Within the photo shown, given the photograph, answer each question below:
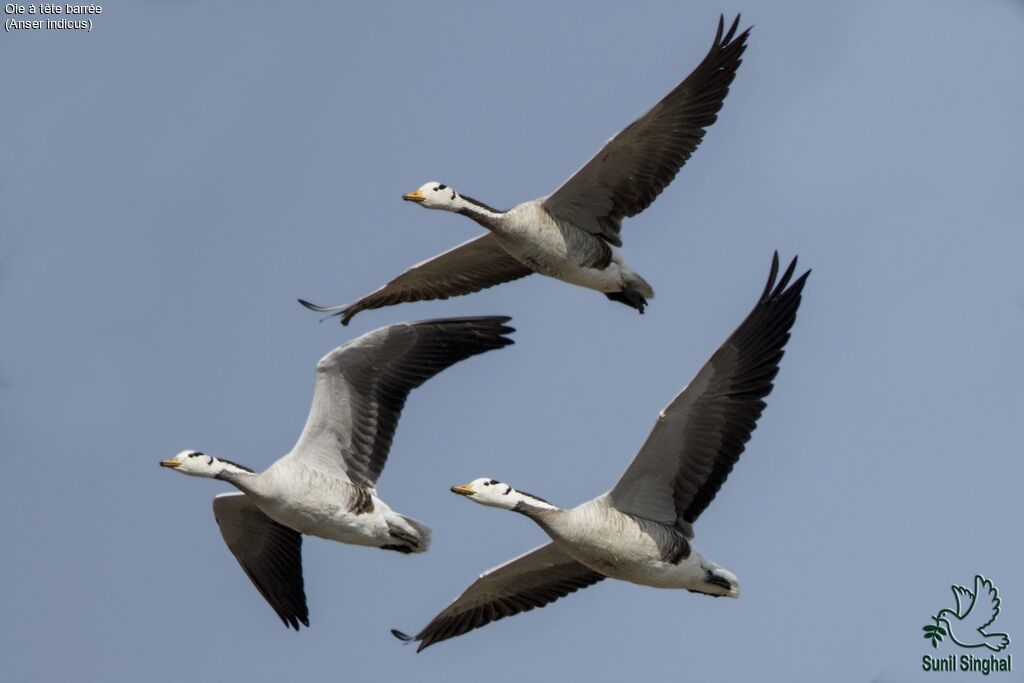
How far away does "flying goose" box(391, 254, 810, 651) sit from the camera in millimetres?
14406

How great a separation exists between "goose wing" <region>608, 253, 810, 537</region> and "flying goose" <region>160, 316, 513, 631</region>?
92.3 inches

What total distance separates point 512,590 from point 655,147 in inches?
151

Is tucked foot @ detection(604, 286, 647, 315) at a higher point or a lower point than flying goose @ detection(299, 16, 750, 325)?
lower

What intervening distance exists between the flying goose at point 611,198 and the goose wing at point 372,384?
87cm

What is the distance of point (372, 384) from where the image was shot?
1666 centimetres

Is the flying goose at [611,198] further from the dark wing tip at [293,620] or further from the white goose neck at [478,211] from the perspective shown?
the dark wing tip at [293,620]

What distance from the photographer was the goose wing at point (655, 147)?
16453 millimetres

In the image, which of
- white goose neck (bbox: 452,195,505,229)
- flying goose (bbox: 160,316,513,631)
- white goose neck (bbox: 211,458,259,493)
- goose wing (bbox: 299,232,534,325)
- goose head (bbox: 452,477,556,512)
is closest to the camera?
goose head (bbox: 452,477,556,512)

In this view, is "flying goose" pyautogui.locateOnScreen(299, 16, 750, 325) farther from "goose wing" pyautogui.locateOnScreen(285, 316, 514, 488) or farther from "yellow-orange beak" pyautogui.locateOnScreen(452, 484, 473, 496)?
"yellow-orange beak" pyautogui.locateOnScreen(452, 484, 473, 496)

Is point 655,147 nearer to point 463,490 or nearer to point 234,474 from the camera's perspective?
point 463,490

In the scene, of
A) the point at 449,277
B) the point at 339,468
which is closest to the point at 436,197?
the point at 449,277

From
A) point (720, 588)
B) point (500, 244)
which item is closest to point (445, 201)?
point (500, 244)

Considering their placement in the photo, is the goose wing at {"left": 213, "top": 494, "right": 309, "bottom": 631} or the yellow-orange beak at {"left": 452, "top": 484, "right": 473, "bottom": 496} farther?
the goose wing at {"left": 213, "top": 494, "right": 309, "bottom": 631}

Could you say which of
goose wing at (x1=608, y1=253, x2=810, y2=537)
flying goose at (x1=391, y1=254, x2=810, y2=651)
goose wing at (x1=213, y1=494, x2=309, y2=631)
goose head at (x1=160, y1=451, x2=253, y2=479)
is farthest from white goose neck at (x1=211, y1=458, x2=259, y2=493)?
goose wing at (x1=608, y1=253, x2=810, y2=537)
